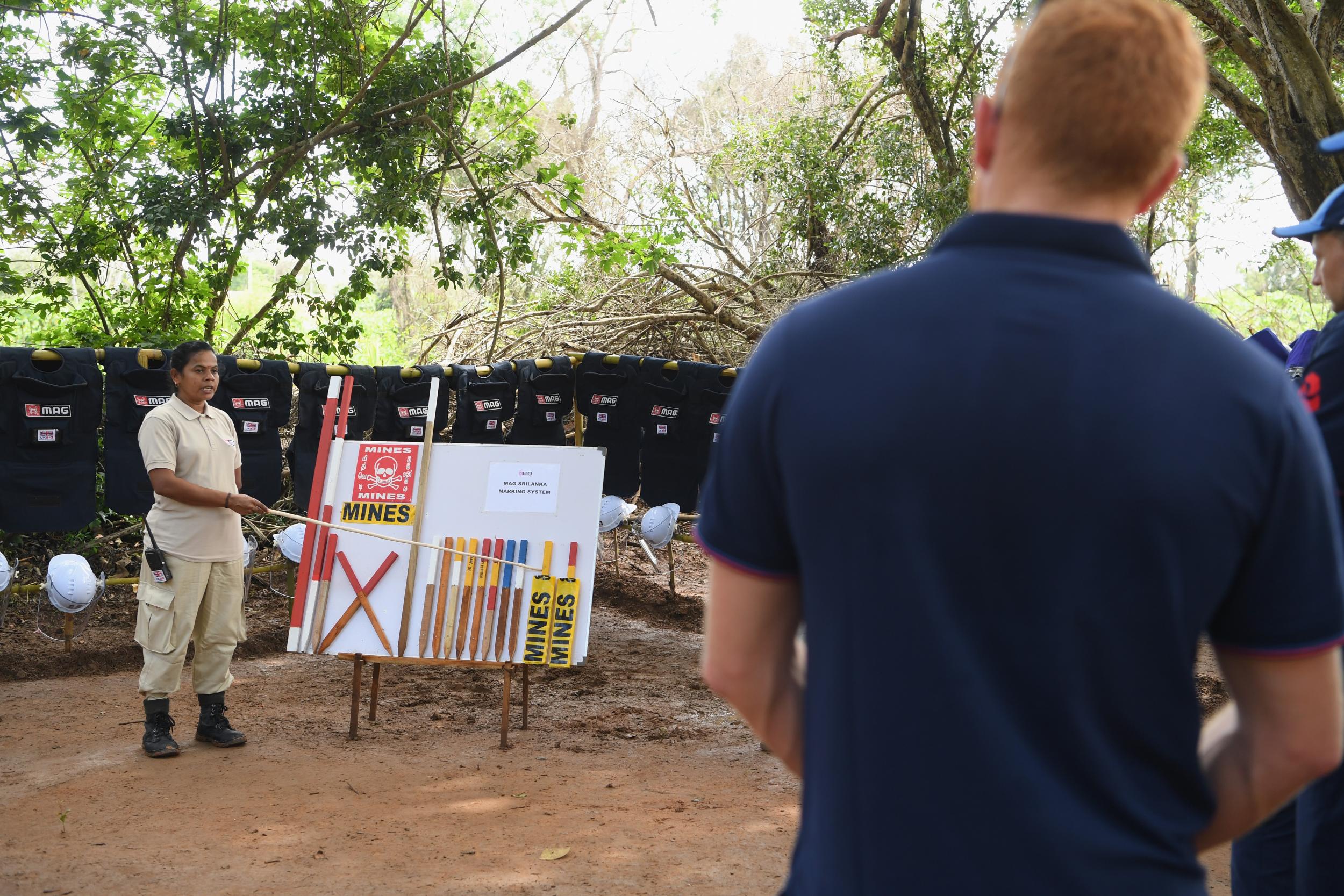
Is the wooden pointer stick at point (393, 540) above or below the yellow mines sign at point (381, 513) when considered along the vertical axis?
below

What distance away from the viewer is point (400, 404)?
7.76 metres

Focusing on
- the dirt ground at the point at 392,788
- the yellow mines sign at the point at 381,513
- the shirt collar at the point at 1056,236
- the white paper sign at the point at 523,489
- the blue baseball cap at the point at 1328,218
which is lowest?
the dirt ground at the point at 392,788

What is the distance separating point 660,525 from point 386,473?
2.48 m

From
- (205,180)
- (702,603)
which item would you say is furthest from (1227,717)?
(205,180)

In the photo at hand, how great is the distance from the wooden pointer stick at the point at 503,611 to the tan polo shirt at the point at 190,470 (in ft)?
4.67

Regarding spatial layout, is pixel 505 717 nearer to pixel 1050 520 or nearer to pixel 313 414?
pixel 313 414

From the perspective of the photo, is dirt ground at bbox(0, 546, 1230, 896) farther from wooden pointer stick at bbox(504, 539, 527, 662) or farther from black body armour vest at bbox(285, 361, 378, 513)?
black body armour vest at bbox(285, 361, 378, 513)

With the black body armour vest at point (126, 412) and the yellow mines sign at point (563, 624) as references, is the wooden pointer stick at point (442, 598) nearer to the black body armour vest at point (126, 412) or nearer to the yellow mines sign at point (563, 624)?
the yellow mines sign at point (563, 624)

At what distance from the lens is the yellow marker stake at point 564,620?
5.75 metres

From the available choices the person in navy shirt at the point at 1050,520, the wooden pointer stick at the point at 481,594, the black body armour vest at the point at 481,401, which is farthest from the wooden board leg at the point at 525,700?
the person in navy shirt at the point at 1050,520

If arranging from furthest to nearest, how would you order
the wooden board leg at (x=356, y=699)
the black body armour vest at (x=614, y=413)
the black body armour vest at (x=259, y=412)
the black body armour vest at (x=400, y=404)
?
the black body armour vest at (x=614, y=413) < the black body armour vest at (x=400, y=404) < the black body armour vest at (x=259, y=412) < the wooden board leg at (x=356, y=699)

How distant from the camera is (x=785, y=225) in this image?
38.5 ft

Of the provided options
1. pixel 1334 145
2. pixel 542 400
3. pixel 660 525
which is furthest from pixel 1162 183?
pixel 542 400

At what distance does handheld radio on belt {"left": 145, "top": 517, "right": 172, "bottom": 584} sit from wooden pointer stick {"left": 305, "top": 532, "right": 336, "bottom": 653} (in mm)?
757
